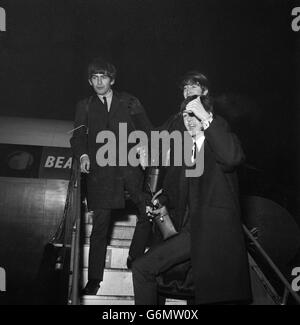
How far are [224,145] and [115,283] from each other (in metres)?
1.94

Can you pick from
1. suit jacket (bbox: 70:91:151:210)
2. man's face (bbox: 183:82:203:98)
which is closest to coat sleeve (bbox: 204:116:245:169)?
man's face (bbox: 183:82:203:98)

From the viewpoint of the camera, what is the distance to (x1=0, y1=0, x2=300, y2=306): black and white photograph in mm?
2398

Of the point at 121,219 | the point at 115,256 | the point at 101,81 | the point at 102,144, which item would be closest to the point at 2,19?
the point at 121,219

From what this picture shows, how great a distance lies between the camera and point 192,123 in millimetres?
2510

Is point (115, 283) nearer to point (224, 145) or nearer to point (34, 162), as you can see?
point (224, 145)

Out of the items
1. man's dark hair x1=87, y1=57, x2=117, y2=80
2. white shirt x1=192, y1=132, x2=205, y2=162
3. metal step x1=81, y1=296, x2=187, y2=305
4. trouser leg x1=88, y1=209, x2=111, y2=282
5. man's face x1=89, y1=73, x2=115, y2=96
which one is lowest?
metal step x1=81, y1=296, x2=187, y2=305

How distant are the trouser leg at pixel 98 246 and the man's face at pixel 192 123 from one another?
3.83 feet

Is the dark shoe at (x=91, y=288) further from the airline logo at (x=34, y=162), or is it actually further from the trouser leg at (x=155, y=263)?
the airline logo at (x=34, y=162)

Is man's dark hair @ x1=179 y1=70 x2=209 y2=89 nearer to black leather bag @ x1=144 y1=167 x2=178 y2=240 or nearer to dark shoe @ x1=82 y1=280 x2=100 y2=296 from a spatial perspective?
black leather bag @ x1=144 y1=167 x2=178 y2=240

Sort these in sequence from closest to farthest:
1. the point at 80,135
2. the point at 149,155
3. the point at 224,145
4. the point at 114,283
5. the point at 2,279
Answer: the point at 224,145, the point at 149,155, the point at 80,135, the point at 114,283, the point at 2,279

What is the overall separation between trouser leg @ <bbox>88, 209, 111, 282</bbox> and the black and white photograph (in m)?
0.01

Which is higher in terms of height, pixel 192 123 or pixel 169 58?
pixel 169 58

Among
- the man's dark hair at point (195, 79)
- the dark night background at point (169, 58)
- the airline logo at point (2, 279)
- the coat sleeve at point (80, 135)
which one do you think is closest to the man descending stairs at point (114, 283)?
the coat sleeve at point (80, 135)

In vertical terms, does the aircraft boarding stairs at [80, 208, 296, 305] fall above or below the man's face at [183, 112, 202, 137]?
below
